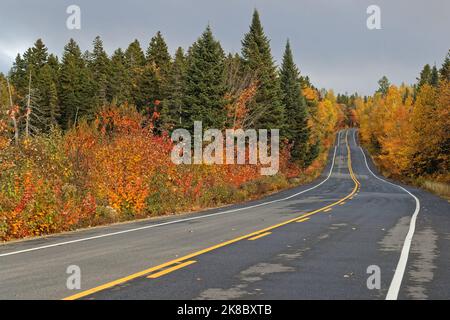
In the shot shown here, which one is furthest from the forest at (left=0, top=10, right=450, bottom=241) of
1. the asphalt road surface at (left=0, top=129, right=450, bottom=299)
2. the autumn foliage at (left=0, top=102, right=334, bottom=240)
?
the asphalt road surface at (left=0, top=129, right=450, bottom=299)

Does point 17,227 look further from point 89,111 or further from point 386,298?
point 89,111

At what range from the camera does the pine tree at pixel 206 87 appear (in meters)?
34.1

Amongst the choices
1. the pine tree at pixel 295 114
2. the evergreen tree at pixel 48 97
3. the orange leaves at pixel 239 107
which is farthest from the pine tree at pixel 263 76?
the evergreen tree at pixel 48 97

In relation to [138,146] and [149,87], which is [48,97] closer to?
[149,87]

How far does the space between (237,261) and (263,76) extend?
37616mm

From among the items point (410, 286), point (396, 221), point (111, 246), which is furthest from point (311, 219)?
point (410, 286)

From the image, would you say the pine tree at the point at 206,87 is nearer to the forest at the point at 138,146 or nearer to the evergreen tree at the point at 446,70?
the forest at the point at 138,146

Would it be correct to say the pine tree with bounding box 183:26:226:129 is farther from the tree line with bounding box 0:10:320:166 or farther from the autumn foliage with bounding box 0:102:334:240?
the autumn foliage with bounding box 0:102:334:240

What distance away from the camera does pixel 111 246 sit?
10.2 m

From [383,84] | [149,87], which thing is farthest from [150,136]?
[383,84]

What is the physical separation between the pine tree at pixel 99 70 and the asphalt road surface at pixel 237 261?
5894 cm

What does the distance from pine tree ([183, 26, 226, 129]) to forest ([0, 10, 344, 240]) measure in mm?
79

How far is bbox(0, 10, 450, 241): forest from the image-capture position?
13.5m

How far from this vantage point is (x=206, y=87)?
34531 millimetres
